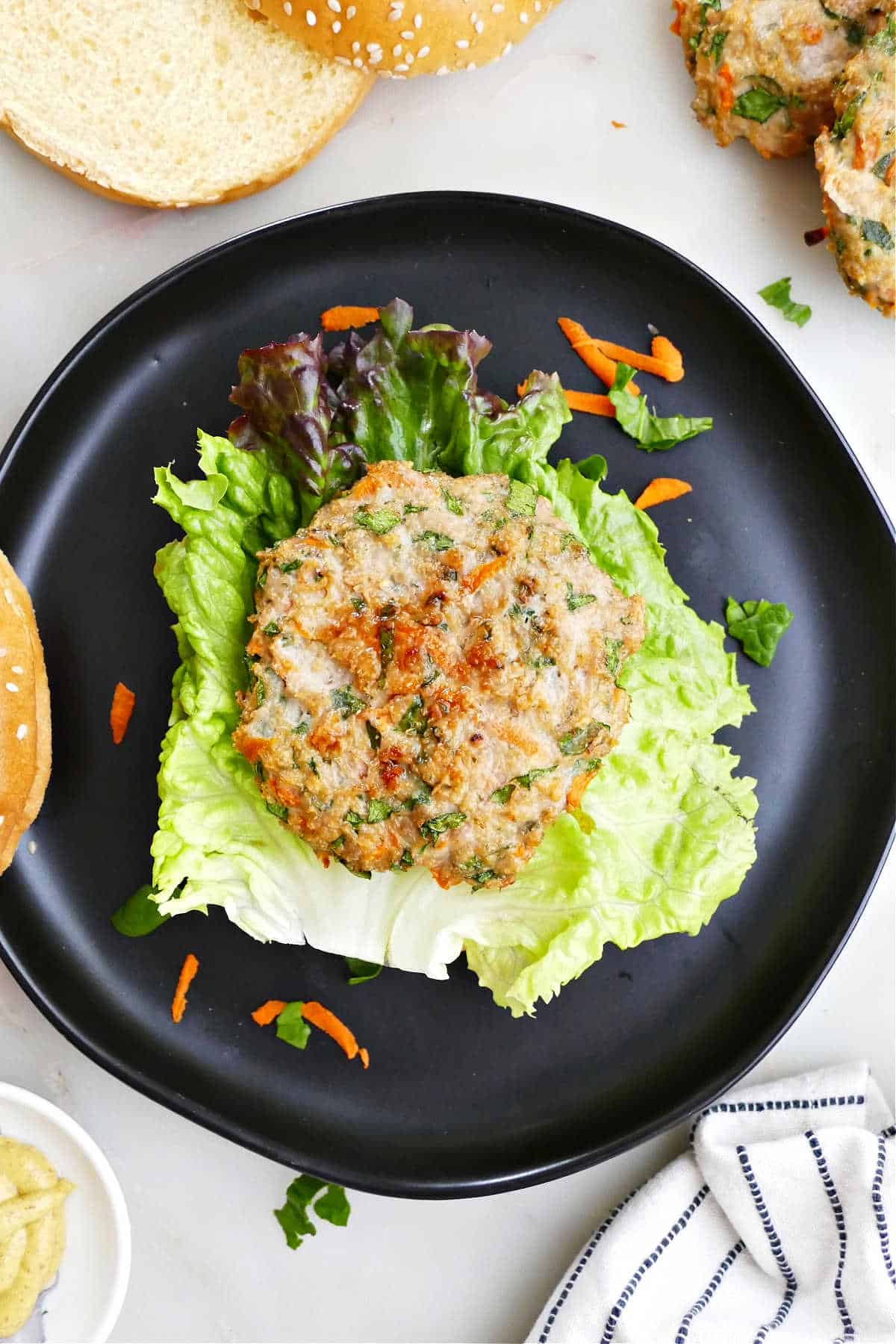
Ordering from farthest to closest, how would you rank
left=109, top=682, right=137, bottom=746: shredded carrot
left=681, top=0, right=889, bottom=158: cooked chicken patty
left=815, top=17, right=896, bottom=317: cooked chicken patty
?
left=109, top=682, right=137, bottom=746: shredded carrot < left=681, top=0, right=889, bottom=158: cooked chicken patty < left=815, top=17, right=896, bottom=317: cooked chicken patty

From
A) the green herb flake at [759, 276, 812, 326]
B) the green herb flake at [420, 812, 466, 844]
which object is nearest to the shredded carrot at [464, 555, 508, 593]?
the green herb flake at [420, 812, 466, 844]

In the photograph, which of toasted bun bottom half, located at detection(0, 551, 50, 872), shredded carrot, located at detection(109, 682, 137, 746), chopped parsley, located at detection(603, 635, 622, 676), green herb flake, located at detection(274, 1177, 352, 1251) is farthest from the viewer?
green herb flake, located at detection(274, 1177, 352, 1251)

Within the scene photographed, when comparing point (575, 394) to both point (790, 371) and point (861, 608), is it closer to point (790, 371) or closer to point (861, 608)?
point (790, 371)

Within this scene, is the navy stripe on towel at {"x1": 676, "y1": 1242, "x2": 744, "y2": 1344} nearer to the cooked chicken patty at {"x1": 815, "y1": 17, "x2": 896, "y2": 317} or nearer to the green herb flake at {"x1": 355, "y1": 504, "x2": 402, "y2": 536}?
the green herb flake at {"x1": 355, "y1": 504, "x2": 402, "y2": 536}

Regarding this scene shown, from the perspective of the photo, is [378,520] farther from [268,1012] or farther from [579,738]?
[268,1012]

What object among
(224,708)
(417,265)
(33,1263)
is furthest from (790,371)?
(33,1263)

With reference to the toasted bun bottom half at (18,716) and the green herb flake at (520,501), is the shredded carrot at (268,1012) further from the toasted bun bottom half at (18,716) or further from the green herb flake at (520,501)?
the green herb flake at (520,501)

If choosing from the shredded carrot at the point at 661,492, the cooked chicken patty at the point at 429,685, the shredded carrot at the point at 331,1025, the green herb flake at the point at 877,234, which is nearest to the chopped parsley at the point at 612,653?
the cooked chicken patty at the point at 429,685
